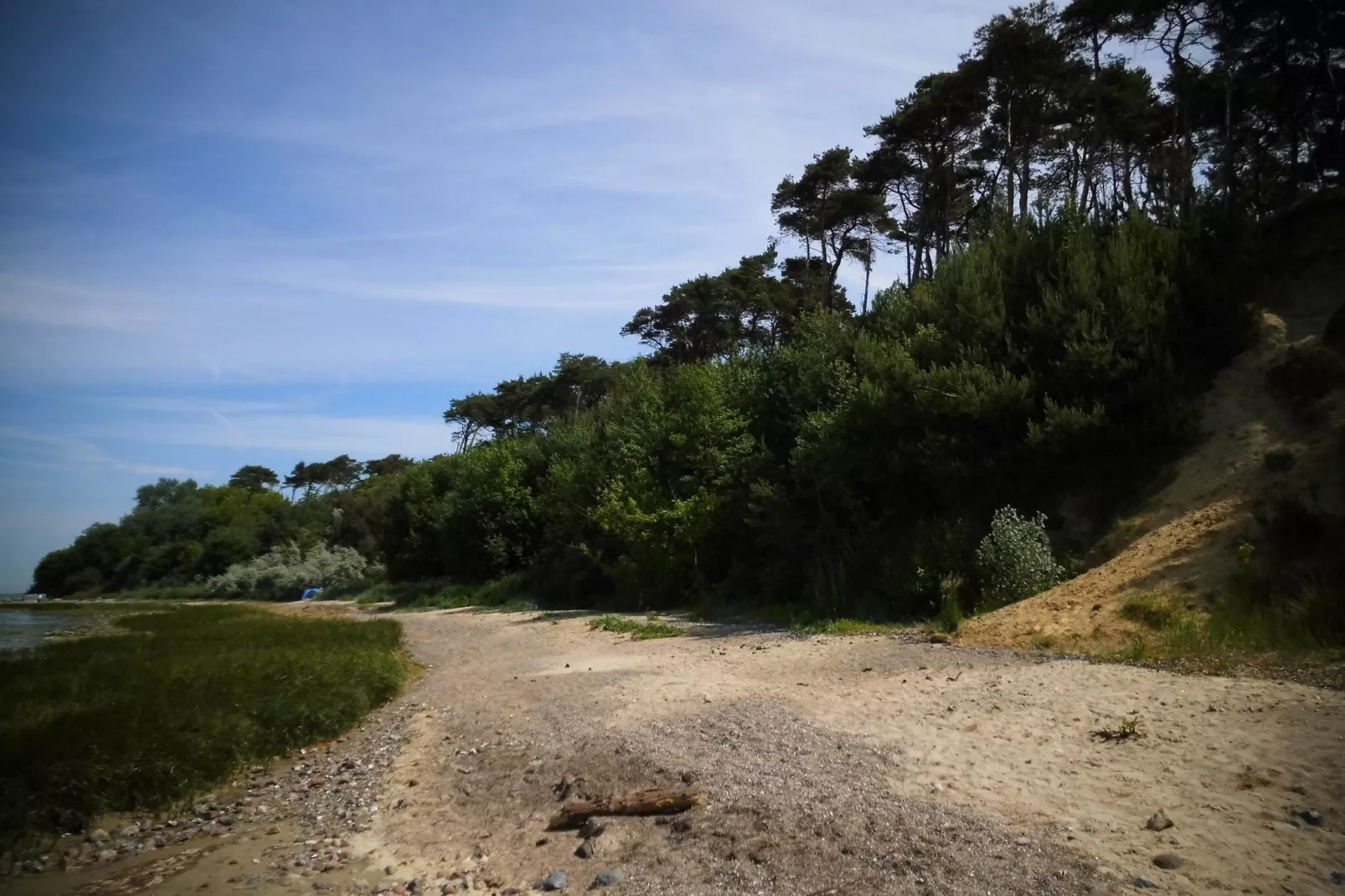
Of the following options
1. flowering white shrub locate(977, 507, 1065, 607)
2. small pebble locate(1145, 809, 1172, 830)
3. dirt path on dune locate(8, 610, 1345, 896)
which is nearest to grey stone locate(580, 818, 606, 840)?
dirt path on dune locate(8, 610, 1345, 896)

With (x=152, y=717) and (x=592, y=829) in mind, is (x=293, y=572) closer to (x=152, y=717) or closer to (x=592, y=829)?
(x=152, y=717)

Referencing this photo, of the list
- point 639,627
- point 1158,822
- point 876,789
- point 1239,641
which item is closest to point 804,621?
point 639,627

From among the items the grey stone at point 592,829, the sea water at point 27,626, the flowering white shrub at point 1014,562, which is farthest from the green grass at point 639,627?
the sea water at point 27,626

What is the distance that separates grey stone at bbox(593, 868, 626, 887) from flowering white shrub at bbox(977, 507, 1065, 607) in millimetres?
11223

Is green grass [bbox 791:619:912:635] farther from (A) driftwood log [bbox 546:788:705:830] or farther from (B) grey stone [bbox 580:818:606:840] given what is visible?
(B) grey stone [bbox 580:818:606:840]

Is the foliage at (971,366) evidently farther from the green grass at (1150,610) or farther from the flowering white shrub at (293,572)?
the flowering white shrub at (293,572)

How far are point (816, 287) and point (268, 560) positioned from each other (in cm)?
4775

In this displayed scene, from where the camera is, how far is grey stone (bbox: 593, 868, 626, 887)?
19.4 feet

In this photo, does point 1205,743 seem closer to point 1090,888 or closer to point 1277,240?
point 1090,888

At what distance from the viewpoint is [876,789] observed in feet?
22.3

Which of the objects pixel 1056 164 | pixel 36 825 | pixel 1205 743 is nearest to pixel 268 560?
pixel 1056 164

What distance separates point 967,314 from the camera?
64.4ft

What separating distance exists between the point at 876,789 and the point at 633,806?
75.1 inches

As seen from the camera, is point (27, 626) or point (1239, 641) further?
point (27, 626)
